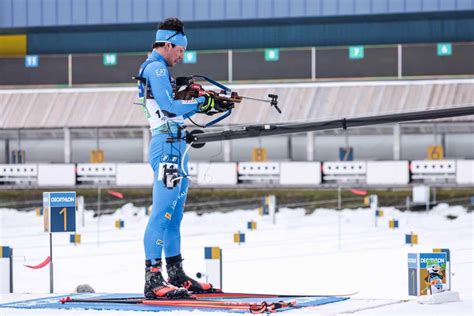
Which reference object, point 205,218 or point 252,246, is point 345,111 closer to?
point 205,218

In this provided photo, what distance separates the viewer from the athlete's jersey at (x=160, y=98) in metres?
9.20

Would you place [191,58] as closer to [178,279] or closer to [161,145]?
[178,279]

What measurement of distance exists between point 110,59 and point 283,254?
19100mm

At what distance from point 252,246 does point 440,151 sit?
12.5 meters

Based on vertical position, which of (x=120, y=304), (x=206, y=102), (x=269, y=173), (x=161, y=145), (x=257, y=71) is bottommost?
(x=120, y=304)

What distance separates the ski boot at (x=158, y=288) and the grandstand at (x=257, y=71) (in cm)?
2417

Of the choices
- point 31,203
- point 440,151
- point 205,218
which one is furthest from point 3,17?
point 440,151

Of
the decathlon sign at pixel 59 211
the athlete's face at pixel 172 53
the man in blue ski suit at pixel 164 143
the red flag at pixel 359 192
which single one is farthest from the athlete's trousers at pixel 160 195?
the red flag at pixel 359 192

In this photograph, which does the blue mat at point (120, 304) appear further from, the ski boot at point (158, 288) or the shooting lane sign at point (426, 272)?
the shooting lane sign at point (426, 272)

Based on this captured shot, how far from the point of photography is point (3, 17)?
3912 centimetres

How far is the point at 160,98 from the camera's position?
30.2 ft

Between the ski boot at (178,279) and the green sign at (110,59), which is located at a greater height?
the green sign at (110,59)

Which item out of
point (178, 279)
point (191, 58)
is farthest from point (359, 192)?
point (178, 279)

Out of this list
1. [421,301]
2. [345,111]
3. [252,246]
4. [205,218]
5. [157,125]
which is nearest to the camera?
[421,301]
